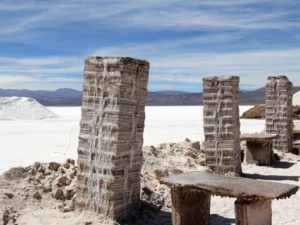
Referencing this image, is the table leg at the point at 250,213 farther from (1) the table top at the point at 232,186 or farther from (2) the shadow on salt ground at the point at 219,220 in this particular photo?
(2) the shadow on salt ground at the point at 219,220

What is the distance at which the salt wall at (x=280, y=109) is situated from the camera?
16312 mm

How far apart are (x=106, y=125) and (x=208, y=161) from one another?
15.8 ft

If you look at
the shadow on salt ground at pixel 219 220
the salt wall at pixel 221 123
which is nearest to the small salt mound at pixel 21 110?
the salt wall at pixel 221 123

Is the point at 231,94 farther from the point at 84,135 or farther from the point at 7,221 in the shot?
the point at 7,221

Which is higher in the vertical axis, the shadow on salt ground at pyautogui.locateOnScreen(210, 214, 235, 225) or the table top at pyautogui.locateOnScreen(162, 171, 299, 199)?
the table top at pyautogui.locateOnScreen(162, 171, 299, 199)

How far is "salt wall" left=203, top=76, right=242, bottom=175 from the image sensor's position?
11859mm

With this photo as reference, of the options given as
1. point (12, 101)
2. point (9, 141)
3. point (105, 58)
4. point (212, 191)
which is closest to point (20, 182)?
point (105, 58)

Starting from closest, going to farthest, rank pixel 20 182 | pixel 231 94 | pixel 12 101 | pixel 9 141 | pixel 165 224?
pixel 165 224
pixel 20 182
pixel 231 94
pixel 9 141
pixel 12 101

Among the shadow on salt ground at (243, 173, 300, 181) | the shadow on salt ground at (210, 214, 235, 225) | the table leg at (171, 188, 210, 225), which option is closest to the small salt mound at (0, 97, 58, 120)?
the shadow on salt ground at (243, 173, 300, 181)

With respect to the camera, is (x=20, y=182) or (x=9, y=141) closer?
(x=20, y=182)

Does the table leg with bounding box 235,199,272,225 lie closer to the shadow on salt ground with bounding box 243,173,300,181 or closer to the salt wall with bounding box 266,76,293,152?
the shadow on salt ground with bounding box 243,173,300,181

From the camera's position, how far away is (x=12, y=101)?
40.7 m

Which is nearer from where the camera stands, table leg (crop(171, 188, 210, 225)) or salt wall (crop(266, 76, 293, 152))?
table leg (crop(171, 188, 210, 225))

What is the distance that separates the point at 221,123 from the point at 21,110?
97.4 ft
